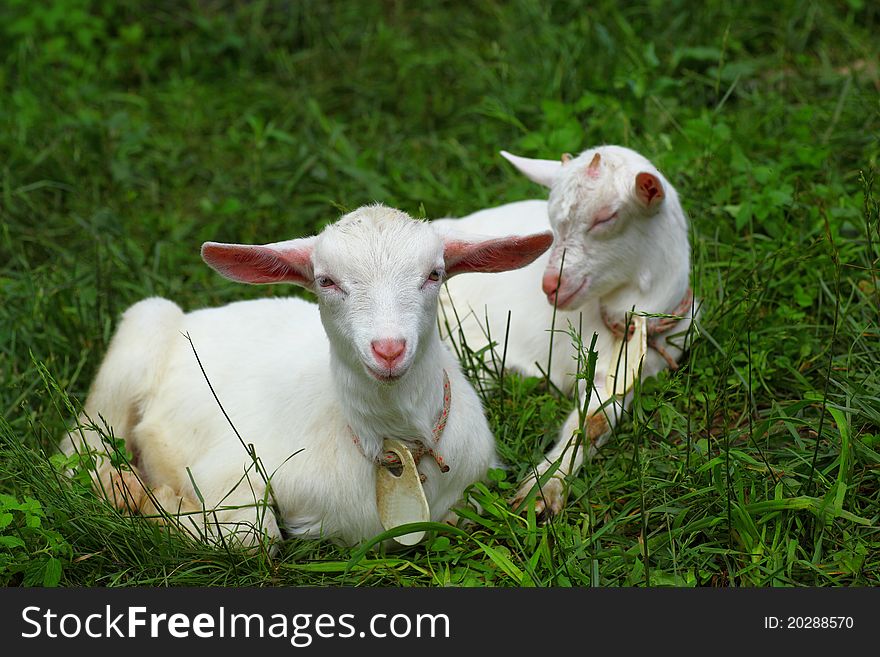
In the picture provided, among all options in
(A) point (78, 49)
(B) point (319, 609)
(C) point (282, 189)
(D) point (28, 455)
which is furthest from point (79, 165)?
(B) point (319, 609)

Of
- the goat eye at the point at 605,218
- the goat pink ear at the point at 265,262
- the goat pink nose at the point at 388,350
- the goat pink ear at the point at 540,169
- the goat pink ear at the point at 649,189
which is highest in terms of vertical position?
the goat pink ear at the point at 540,169

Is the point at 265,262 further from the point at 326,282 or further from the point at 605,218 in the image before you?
the point at 605,218

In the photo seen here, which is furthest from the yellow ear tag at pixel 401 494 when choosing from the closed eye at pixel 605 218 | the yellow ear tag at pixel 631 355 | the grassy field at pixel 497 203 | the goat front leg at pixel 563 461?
the closed eye at pixel 605 218

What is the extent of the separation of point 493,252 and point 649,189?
0.91m

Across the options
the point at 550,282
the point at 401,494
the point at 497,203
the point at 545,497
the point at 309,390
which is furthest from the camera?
the point at 497,203

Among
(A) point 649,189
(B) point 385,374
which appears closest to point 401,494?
(B) point 385,374

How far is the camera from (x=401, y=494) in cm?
358

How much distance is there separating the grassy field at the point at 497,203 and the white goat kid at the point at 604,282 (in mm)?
121

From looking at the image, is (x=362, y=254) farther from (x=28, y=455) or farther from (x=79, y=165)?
(x=79, y=165)

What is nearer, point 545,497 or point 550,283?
point 545,497

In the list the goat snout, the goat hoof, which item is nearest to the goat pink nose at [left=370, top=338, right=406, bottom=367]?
the goat hoof

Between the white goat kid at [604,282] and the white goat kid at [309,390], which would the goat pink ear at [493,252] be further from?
the white goat kid at [604,282]

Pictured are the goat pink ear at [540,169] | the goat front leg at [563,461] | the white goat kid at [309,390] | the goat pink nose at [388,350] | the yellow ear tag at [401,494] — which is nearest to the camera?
the goat pink nose at [388,350]

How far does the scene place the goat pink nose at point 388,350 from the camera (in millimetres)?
3051
